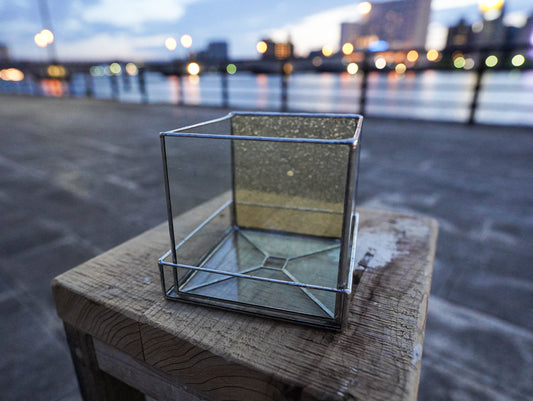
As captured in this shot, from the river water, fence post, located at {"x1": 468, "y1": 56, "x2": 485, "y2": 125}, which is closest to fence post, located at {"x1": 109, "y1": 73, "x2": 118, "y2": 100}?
the river water

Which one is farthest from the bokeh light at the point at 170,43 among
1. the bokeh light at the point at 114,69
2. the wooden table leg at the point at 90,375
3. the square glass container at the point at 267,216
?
the wooden table leg at the point at 90,375

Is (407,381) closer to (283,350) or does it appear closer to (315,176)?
(283,350)

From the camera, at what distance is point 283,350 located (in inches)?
18.4

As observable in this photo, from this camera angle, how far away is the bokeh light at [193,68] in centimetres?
841

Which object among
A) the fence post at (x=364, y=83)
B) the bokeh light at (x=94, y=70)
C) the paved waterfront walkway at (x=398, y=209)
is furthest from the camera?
the bokeh light at (x=94, y=70)

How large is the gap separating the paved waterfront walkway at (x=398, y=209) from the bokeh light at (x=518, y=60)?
0.97 metres

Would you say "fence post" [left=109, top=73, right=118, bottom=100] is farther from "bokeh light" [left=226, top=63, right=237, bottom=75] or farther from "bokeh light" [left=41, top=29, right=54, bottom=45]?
"bokeh light" [left=41, top=29, right=54, bottom=45]

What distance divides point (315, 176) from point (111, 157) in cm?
364

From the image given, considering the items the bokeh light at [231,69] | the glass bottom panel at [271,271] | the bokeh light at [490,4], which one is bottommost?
the glass bottom panel at [271,271]

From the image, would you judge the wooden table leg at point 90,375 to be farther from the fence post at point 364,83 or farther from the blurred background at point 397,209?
the fence post at point 364,83

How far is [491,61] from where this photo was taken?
196 inches

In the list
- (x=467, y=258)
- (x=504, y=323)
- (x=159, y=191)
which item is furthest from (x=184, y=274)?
(x=159, y=191)

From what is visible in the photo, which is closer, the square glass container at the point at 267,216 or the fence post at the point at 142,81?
the square glass container at the point at 267,216

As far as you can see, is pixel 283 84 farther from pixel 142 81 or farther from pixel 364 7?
pixel 142 81
